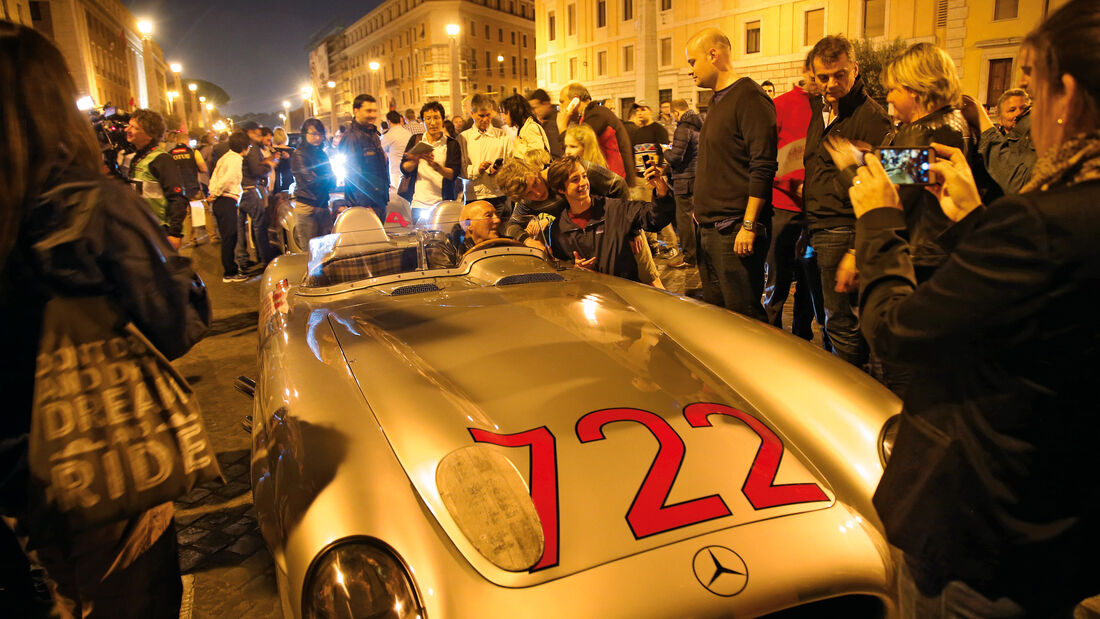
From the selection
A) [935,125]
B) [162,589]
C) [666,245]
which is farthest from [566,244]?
[666,245]

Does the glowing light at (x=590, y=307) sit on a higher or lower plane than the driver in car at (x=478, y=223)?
lower

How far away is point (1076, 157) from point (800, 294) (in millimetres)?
3450

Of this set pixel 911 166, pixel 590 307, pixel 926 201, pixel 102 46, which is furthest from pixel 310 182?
pixel 102 46

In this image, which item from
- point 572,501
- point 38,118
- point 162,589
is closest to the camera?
point 38,118

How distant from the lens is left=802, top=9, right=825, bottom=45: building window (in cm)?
3328

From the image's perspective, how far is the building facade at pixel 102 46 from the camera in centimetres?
4062

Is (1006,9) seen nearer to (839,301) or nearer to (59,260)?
(839,301)

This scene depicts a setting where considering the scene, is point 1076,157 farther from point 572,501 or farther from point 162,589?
point 162,589

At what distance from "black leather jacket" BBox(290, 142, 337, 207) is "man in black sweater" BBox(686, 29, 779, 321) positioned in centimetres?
490

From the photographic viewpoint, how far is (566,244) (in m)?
4.26

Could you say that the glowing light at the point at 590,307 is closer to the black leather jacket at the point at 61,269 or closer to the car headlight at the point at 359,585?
the car headlight at the point at 359,585

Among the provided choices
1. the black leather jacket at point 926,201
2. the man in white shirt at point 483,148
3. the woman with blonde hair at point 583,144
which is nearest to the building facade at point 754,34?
the man in white shirt at point 483,148

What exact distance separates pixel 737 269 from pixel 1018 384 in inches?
120

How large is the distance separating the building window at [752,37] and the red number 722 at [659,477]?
125ft
